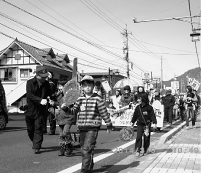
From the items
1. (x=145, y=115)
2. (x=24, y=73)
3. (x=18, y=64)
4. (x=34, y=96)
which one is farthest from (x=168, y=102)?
(x=18, y=64)

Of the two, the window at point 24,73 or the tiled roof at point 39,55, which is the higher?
the tiled roof at point 39,55

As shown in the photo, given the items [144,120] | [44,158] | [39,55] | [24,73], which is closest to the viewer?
[44,158]

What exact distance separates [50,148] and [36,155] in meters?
1.00

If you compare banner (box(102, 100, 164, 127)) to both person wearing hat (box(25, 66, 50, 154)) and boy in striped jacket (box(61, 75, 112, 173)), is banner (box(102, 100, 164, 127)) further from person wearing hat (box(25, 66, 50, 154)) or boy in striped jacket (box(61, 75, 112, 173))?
boy in striped jacket (box(61, 75, 112, 173))

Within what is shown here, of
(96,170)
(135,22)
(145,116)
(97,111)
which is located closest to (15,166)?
(96,170)

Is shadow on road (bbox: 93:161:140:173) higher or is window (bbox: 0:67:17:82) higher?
window (bbox: 0:67:17:82)

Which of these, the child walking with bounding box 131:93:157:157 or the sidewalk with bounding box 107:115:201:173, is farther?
the child walking with bounding box 131:93:157:157

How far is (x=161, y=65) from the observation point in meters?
65.1

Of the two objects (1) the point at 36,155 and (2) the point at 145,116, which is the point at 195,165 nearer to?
(2) the point at 145,116

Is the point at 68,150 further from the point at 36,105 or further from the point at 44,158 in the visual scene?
the point at 36,105

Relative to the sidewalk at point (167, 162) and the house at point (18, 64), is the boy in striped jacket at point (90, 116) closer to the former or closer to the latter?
the sidewalk at point (167, 162)

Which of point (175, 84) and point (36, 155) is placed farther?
point (175, 84)

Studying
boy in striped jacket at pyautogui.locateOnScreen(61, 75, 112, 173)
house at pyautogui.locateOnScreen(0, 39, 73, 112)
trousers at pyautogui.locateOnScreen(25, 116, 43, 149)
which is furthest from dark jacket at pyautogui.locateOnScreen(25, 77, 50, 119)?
house at pyautogui.locateOnScreen(0, 39, 73, 112)

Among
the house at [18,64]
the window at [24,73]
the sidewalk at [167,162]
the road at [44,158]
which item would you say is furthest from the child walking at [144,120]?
the window at [24,73]
